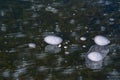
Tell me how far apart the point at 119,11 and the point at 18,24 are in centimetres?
305

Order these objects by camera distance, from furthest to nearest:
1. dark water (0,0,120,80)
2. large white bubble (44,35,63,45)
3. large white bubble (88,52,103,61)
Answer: large white bubble (44,35,63,45)
large white bubble (88,52,103,61)
dark water (0,0,120,80)

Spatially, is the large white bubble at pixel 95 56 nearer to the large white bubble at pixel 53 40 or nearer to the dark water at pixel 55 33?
the dark water at pixel 55 33

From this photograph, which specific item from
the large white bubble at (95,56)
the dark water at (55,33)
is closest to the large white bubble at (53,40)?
the dark water at (55,33)

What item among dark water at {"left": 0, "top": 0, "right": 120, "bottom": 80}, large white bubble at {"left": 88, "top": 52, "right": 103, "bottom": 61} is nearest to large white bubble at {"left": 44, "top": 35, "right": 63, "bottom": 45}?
dark water at {"left": 0, "top": 0, "right": 120, "bottom": 80}

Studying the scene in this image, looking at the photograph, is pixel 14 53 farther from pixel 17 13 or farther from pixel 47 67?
pixel 17 13

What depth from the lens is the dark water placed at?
6.22 meters

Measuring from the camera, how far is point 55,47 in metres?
6.95

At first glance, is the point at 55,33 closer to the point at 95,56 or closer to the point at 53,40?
the point at 53,40

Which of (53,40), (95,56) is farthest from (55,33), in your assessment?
(95,56)

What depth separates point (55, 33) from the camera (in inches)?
299

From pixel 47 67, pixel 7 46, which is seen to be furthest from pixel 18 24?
pixel 47 67

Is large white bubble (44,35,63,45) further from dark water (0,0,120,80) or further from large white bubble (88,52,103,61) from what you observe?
large white bubble (88,52,103,61)

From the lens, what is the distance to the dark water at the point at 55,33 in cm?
622

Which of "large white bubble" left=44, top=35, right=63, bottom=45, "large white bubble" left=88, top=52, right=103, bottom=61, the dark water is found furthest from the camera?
"large white bubble" left=44, top=35, right=63, bottom=45
